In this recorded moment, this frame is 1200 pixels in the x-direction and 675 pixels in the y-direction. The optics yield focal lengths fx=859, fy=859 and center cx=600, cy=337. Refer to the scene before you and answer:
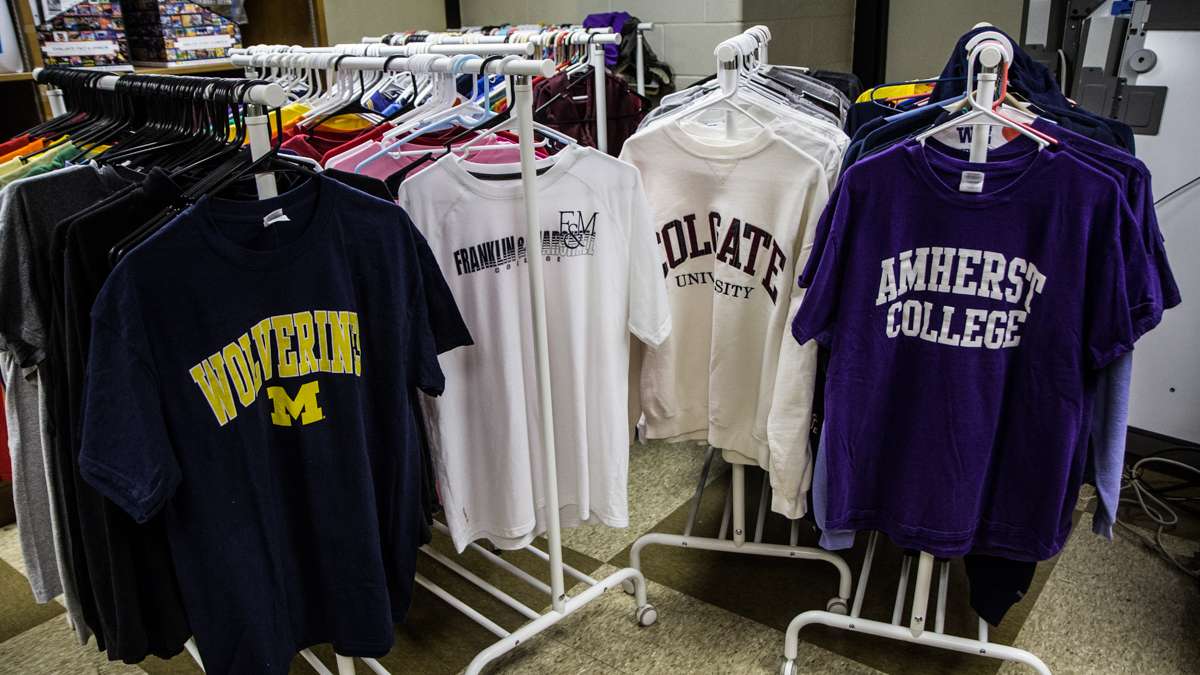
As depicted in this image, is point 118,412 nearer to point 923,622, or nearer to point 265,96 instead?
point 265,96

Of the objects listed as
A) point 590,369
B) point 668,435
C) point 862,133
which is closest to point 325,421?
point 590,369

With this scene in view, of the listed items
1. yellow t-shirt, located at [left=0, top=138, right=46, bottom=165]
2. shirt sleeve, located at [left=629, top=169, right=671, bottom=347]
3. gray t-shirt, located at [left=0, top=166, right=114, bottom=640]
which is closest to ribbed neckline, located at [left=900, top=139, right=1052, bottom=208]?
shirt sleeve, located at [left=629, top=169, right=671, bottom=347]

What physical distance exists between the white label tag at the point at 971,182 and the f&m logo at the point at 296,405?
1.14m

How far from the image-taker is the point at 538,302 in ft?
5.34

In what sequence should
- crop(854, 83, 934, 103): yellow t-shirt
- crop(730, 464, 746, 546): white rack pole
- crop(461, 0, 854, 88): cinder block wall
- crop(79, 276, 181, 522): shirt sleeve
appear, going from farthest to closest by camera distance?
crop(461, 0, 854, 88): cinder block wall < crop(854, 83, 934, 103): yellow t-shirt < crop(730, 464, 746, 546): white rack pole < crop(79, 276, 181, 522): shirt sleeve

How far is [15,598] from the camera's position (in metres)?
2.39

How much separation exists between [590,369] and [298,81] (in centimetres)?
119

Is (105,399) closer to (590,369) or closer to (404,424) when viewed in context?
(404,424)

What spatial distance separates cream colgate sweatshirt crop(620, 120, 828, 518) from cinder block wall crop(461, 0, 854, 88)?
5.35 ft

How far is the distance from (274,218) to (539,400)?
63 cm

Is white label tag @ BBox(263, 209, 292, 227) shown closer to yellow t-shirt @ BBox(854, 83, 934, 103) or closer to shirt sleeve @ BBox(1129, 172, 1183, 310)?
shirt sleeve @ BBox(1129, 172, 1183, 310)

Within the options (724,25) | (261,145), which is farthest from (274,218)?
(724,25)

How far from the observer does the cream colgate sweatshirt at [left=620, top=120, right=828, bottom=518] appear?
1758 millimetres

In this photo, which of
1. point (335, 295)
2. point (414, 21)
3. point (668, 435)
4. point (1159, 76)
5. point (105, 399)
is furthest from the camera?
point (414, 21)
